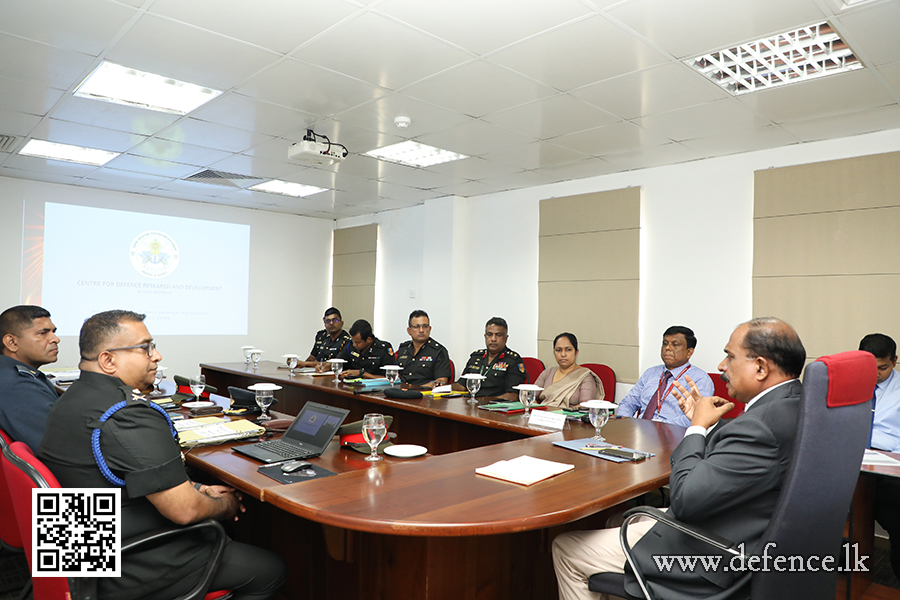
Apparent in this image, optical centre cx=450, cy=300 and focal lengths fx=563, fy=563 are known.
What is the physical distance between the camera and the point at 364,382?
15.2ft

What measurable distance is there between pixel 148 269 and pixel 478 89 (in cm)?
554

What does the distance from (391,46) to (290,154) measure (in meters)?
1.63

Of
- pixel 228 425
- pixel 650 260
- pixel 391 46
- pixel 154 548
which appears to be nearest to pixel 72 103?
pixel 391 46

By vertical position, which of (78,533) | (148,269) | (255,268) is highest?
(255,268)

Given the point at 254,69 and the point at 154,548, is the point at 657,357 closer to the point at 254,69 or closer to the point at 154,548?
the point at 254,69

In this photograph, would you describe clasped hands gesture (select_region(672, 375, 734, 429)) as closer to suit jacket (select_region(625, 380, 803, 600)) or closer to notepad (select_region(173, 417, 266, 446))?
suit jacket (select_region(625, 380, 803, 600))

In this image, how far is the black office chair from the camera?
1444mm

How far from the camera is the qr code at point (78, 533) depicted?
159 cm

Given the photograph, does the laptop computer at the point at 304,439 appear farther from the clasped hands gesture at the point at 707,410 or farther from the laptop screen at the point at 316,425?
the clasped hands gesture at the point at 707,410

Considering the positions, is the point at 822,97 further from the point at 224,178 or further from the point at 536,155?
the point at 224,178

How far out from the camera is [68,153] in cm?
Answer: 538

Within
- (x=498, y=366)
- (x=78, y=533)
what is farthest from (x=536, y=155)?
(x=78, y=533)

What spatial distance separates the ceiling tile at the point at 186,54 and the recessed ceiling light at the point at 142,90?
0.63 ft

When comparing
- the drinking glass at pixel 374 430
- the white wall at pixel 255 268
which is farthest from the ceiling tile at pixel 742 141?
the white wall at pixel 255 268
